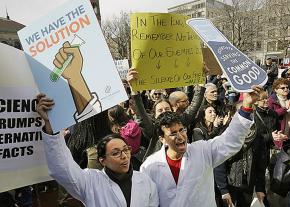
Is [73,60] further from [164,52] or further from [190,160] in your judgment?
[164,52]

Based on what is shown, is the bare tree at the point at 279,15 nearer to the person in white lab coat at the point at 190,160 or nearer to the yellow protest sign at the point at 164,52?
the yellow protest sign at the point at 164,52

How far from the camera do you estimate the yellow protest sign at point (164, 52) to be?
324 cm

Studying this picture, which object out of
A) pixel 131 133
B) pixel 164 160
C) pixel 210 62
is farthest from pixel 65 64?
pixel 210 62

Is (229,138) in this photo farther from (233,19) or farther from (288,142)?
(233,19)

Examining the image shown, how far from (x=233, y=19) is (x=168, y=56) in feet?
120

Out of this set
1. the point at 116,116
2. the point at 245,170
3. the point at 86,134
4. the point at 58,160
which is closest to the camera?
the point at 58,160

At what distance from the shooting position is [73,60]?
2.14m

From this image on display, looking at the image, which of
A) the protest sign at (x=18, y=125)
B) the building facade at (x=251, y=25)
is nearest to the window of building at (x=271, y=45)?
the building facade at (x=251, y=25)

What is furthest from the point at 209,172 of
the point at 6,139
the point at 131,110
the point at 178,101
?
the point at 131,110

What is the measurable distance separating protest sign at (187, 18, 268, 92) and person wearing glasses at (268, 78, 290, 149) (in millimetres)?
3008

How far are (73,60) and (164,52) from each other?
4.66ft

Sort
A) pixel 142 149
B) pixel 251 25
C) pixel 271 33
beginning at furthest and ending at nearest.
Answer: pixel 271 33 → pixel 251 25 → pixel 142 149

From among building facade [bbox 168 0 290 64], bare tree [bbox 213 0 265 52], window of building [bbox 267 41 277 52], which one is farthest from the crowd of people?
window of building [bbox 267 41 277 52]

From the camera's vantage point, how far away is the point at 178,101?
4.08 m
